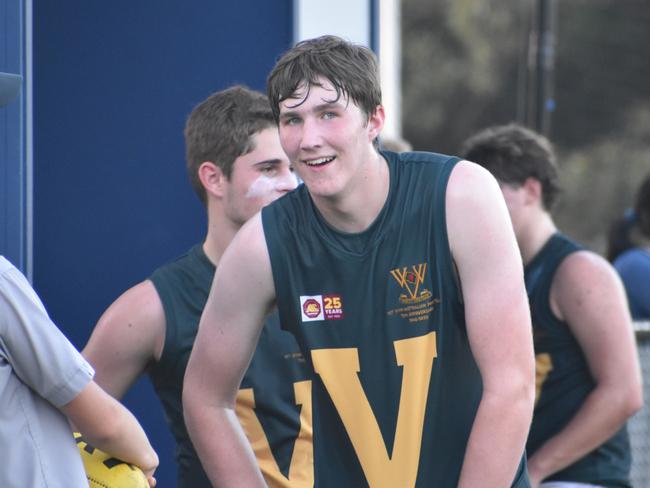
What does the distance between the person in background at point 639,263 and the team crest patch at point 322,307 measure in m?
3.29

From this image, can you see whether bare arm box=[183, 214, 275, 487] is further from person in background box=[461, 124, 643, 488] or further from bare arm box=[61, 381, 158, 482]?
person in background box=[461, 124, 643, 488]

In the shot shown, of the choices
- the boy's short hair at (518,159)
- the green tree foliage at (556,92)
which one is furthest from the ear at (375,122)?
the green tree foliage at (556,92)

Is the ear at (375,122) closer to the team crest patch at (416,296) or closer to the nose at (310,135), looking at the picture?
the nose at (310,135)

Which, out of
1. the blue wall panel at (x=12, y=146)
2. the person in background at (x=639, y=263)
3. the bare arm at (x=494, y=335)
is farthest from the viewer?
the person in background at (x=639, y=263)

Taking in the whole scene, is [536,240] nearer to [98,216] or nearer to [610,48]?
[98,216]

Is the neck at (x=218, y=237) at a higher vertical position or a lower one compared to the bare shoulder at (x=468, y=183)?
lower

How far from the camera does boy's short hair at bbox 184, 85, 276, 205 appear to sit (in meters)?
3.67

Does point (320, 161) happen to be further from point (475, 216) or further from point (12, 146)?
point (12, 146)

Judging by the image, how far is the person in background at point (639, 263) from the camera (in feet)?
19.2

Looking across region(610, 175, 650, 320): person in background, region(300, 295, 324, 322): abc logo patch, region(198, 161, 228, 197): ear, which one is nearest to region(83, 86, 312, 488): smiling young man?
region(198, 161, 228, 197): ear

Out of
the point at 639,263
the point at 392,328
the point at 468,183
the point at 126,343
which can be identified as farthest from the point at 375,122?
the point at 639,263

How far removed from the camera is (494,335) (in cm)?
272

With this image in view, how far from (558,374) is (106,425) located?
1.97m

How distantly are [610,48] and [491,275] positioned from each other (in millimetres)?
25180
